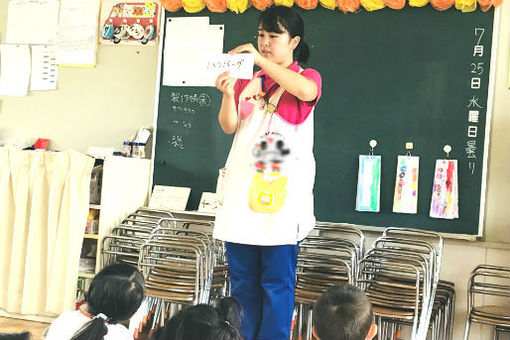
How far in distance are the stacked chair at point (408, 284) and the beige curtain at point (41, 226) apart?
177cm

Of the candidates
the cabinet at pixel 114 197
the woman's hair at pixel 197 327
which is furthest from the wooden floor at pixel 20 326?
the woman's hair at pixel 197 327

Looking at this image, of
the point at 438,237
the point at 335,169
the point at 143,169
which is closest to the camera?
the point at 438,237

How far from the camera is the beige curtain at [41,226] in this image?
14.0 ft

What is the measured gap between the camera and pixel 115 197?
14.6 feet

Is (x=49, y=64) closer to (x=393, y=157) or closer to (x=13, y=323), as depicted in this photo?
(x=13, y=323)

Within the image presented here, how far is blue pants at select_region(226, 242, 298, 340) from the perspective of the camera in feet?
8.55

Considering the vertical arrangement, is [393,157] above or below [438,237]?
above

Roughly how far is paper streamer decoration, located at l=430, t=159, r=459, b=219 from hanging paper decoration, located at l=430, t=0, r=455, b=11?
0.92m

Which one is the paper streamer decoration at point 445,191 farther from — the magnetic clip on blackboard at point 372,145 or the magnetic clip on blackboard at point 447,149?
the magnetic clip on blackboard at point 372,145

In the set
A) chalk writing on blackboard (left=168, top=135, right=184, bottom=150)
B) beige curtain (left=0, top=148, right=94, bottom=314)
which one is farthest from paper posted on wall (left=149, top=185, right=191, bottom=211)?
beige curtain (left=0, top=148, right=94, bottom=314)

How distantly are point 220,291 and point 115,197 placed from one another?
0.91m

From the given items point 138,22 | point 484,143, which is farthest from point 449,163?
point 138,22

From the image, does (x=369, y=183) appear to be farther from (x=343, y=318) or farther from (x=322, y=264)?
(x=343, y=318)

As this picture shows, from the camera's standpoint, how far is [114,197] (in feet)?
14.5
